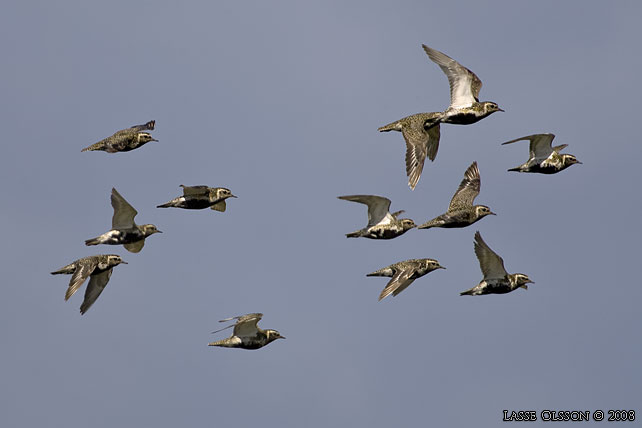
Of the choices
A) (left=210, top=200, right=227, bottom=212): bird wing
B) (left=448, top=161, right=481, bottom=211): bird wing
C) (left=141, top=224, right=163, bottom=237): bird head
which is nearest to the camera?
(left=141, top=224, right=163, bottom=237): bird head

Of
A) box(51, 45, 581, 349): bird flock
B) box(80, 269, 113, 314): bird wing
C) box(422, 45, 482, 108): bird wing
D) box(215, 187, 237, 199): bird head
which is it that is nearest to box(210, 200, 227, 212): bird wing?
box(51, 45, 581, 349): bird flock

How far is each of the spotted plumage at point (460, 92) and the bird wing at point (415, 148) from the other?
36.4 inches

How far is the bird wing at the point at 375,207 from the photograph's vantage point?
33250mm

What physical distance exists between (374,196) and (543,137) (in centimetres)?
642

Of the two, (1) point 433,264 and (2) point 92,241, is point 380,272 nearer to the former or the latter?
(1) point 433,264

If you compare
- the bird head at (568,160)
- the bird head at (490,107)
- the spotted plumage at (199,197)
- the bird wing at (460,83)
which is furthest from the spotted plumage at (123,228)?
the bird head at (568,160)

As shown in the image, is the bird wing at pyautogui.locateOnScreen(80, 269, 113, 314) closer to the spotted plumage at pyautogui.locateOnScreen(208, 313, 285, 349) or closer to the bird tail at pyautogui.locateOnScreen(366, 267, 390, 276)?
the spotted plumage at pyautogui.locateOnScreen(208, 313, 285, 349)

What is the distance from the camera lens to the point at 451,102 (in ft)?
114

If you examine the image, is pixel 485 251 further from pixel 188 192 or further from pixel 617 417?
pixel 188 192

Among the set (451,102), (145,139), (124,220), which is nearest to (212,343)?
(124,220)

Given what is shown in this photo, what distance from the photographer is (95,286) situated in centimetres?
3462

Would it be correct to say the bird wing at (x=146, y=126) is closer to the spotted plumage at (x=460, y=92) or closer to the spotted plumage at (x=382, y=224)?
the spotted plumage at (x=382, y=224)

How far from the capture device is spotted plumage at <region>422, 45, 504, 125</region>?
33812mm

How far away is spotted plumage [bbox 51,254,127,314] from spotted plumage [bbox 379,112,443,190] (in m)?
10.2
